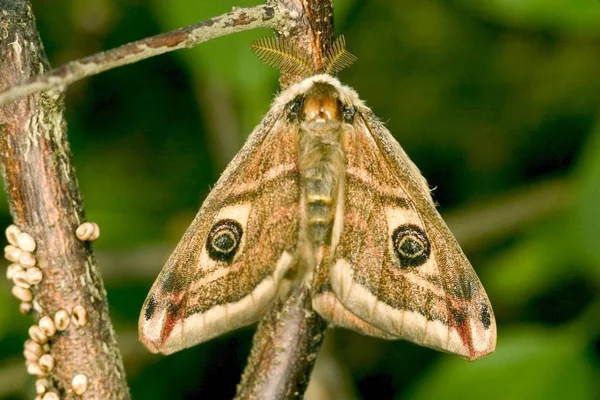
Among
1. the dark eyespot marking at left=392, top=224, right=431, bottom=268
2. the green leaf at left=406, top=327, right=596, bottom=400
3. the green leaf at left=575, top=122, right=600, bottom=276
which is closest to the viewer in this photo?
the dark eyespot marking at left=392, top=224, right=431, bottom=268

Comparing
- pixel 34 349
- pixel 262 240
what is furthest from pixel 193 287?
pixel 34 349

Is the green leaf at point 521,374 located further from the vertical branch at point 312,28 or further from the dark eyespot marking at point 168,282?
the vertical branch at point 312,28

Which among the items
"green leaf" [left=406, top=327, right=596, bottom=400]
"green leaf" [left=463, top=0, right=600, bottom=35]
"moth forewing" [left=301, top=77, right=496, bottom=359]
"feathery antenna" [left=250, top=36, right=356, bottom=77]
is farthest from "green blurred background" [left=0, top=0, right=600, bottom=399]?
"feathery antenna" [left=250, top=36, right=356, bottom=77]

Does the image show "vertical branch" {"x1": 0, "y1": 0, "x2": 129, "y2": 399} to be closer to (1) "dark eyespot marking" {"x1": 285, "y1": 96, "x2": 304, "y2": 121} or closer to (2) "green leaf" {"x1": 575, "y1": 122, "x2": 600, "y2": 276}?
(1) "dark eyespot marking" {"x1": 285, "y1": 96, "x2": 304, "y2": 121}

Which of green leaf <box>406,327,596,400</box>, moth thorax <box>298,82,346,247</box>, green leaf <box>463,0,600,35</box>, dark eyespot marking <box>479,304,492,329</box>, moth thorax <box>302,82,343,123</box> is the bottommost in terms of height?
green leaf <box>406,327,596,400</box>

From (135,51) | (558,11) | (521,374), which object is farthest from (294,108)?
(521,374)

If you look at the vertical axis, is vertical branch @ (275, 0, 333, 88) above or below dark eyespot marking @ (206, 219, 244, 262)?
above

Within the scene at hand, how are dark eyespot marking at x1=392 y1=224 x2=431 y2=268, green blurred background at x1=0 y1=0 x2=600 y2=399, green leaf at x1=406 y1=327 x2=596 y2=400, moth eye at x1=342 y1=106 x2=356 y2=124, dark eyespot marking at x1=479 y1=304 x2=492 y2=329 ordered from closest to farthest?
dark eyespot marking at x1=479 y1=304 x2=492 y2=329 → dark eyespot marking at x1=392 y1=224 x2=431 y2=268 → moth eye at x1=342 y1=106 x2=356 y2=124 → green leaf at x1=406 y1=327 x2=596 y2=400 → green blurred background at x1=0 y1=0 x2=600 y2=399

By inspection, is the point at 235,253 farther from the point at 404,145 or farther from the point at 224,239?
the point at 404,145
